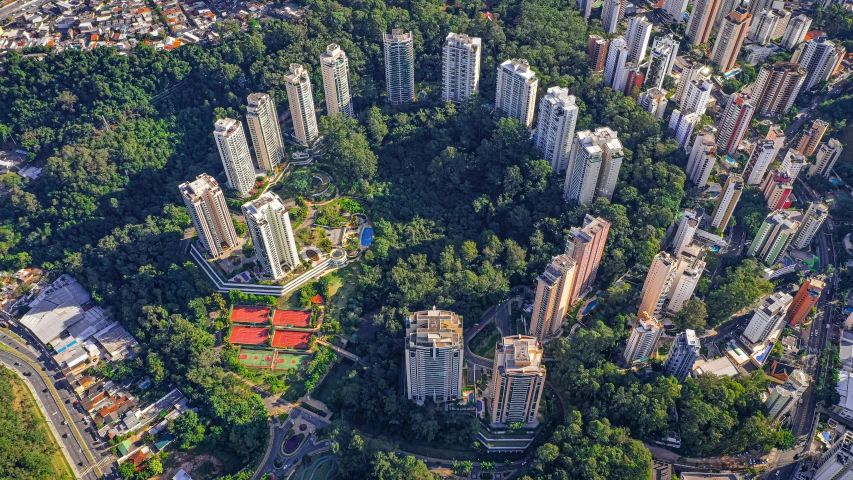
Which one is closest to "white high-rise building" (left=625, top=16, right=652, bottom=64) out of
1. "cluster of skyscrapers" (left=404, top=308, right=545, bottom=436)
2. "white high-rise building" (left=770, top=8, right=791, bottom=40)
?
"white high-rise building" (left=770, top=8, right=791, bottom=40)

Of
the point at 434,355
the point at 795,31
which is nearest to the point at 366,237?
the point at 434,355

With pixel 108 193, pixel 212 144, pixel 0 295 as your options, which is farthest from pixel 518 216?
pixel 0 295

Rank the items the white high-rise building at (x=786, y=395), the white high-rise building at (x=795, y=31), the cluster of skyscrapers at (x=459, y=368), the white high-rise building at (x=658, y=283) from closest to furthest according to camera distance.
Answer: the cluster of skyscrapers at (x=459, y=368) → the white high-rise building at (x=786, y=395) → the white high-rise building at (x=658, y=283) → the white high-rise building at (x=795, y=31)

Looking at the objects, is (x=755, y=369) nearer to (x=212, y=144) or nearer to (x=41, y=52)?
(x=212, y=144)

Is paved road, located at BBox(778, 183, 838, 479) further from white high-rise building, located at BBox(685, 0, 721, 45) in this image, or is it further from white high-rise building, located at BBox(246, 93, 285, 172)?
white high-rise building, located at BBox(246, 93, 285, 172)

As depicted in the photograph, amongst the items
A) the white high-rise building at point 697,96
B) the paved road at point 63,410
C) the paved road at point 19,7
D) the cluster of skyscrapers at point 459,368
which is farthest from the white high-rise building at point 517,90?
the paved road at point 19,7

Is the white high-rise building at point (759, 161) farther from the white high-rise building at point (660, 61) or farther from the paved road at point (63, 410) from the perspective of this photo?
the paved road at point (63, 410)
